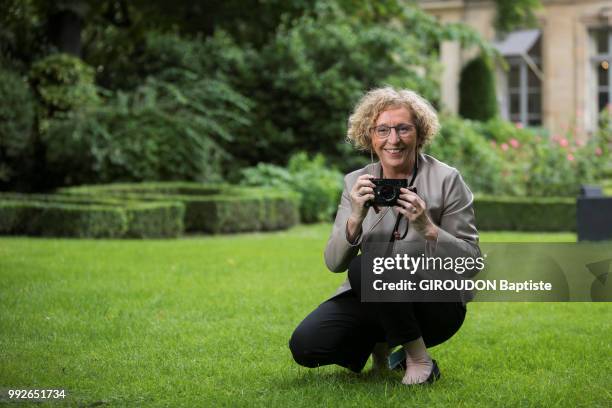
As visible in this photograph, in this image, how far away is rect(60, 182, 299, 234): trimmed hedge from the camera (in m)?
12.4

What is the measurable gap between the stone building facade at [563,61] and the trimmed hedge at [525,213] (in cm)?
1056

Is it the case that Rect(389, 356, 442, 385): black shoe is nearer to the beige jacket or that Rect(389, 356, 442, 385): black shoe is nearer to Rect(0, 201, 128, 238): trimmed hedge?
the beige jacket

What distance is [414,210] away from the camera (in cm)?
367

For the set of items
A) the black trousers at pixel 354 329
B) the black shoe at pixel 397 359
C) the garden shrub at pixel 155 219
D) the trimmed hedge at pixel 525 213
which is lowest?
the trimmed hedge at pixel 525 213

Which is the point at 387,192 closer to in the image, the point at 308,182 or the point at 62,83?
the point at 308,182

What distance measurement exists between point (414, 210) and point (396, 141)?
0.40m

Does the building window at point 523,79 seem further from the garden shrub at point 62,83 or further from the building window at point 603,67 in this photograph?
the garden shrub at point 62,83

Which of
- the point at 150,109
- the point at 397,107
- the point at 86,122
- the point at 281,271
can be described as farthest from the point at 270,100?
the point at 397,107

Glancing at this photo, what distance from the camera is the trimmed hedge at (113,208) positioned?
10867 mm

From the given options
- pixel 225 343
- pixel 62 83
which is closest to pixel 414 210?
pixel 225 343

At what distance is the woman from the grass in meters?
0.20

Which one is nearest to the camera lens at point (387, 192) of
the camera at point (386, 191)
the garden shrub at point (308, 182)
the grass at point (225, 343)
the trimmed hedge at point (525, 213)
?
the camera at point (386, 191)

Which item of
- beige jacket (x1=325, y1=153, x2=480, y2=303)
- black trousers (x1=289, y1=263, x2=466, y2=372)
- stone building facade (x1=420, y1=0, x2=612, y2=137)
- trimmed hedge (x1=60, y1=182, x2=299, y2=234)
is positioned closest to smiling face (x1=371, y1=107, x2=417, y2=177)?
beige jacket (x1=325, y1=153, x2=480, y2=303)

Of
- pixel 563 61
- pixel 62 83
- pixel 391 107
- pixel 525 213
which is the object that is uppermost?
pixel 563 61
